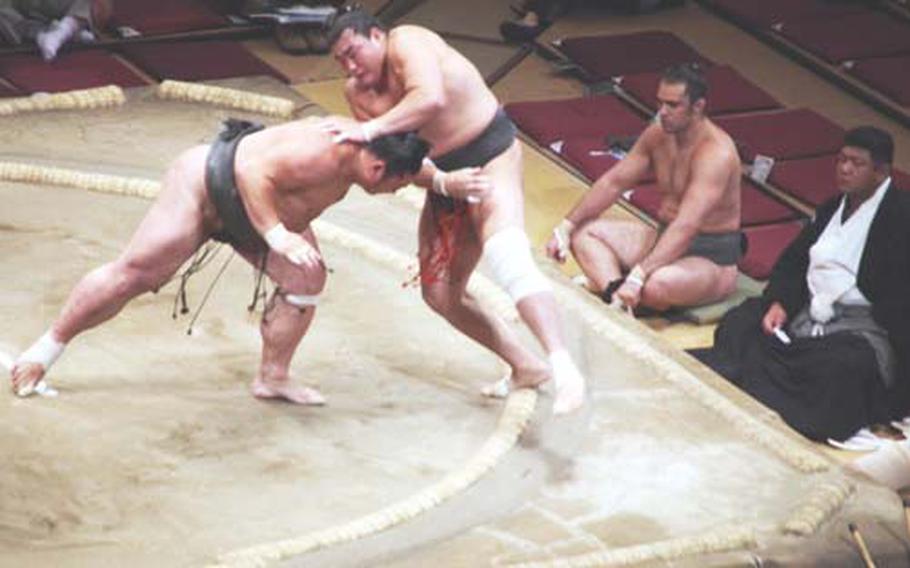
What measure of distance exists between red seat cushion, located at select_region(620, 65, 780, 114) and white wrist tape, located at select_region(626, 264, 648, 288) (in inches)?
52.2

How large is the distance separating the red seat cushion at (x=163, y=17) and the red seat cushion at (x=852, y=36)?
1.99 metres

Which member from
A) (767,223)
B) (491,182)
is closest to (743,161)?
(767,223)

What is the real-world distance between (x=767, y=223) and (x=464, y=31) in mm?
1771

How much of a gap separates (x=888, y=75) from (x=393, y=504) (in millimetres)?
3341

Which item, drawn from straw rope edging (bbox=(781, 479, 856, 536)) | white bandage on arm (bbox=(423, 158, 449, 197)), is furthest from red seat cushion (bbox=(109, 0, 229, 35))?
straw rope edging (bbox=(781, 479, 856, 536))

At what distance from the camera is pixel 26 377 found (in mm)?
5328

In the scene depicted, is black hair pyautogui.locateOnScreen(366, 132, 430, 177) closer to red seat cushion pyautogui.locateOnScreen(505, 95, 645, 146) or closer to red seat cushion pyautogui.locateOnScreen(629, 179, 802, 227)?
red seat cushion pyautogui.locateOnScreen(629, 179, 802, 227)

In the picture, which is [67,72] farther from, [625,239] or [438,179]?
[438,179]

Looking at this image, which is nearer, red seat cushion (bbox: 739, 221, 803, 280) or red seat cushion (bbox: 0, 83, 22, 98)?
red seat cushion (bbox: 739, 221, 803, 280)

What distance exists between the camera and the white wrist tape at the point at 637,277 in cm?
627

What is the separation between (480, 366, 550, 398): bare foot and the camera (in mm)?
5629

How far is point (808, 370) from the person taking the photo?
5.91 m

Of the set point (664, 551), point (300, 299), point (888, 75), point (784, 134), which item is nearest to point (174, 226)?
point (300, 299)

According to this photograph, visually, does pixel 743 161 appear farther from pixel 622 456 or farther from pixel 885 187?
pixel 622 456
